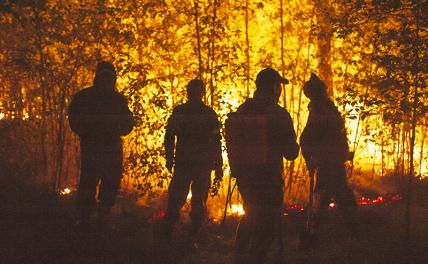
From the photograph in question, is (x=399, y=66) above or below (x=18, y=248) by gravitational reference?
above

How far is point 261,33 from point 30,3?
3.72 meters

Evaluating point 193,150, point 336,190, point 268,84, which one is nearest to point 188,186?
point 193,150

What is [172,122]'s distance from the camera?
476 cm

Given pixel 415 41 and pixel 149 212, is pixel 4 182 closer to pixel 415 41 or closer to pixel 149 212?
pixel 149 212

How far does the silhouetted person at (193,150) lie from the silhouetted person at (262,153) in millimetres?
1287

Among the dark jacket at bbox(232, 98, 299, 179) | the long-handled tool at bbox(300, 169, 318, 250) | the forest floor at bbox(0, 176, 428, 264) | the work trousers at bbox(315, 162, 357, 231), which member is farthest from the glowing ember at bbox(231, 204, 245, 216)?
the dark jacket at bbox(232, 98, 299, 179)

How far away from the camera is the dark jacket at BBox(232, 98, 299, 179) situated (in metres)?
3.35

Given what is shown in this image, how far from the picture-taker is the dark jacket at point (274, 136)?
3.35 metres

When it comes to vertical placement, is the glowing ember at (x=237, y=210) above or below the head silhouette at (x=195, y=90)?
below

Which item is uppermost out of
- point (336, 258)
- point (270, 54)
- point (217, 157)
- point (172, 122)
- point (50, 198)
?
point (270, 54)

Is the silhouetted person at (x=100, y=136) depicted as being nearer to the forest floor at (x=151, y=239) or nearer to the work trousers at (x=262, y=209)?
the forest floor at (x=151, y=239)

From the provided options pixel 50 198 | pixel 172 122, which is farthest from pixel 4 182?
pixel 172 122

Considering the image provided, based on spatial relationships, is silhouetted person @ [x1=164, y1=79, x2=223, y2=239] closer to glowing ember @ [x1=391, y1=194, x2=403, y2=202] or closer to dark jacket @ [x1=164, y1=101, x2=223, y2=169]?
dark jacket @ [x1=164, y1=101, x2=223, y2=169]

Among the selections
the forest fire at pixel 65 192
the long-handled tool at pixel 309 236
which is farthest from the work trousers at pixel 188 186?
the forest fire at pixel 65 192
